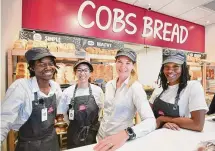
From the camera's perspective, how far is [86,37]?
3.40 m

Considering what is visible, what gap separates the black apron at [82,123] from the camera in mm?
1955

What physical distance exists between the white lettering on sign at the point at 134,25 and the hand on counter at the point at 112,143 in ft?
8.77

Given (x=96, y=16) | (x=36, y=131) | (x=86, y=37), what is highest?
(x=96, y=16)

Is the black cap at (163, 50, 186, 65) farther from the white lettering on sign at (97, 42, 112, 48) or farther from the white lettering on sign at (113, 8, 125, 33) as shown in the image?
the white lettering on sign at (113, 8, 125, 33)

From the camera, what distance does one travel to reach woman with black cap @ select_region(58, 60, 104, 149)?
197cm

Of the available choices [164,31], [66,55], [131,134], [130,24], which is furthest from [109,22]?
[131,134]

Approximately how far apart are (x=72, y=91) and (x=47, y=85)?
477mm

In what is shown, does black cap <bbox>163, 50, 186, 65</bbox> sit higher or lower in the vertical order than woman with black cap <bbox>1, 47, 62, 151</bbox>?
higher

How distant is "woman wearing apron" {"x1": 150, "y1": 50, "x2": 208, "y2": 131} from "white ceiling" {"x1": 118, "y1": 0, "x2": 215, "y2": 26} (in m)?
2.68

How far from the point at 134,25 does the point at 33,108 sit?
10.5 ft

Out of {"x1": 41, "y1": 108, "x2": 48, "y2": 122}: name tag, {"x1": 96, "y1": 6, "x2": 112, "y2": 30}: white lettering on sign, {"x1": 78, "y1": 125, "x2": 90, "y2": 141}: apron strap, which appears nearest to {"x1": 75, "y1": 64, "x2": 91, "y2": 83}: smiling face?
{"x1": 78, "y1": 125, "x2": 90, "y2": 141}: apron strap

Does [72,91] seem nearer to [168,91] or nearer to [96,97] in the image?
[96,97]

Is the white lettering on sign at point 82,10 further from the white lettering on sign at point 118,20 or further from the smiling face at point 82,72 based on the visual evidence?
the smiling face at point 82,72

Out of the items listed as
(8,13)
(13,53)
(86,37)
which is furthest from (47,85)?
(86,37)
